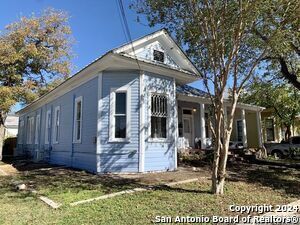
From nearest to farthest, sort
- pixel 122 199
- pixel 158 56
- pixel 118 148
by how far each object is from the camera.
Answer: pixel 122 199
pixel 118 148
pixel 158 56

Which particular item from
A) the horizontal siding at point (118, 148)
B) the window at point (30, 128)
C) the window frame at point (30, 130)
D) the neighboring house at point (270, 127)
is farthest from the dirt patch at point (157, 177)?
the neighboring house at point (270, 127)

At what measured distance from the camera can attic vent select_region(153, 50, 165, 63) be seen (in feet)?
40.0

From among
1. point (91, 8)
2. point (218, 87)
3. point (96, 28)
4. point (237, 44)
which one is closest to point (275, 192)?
point (218, 87)

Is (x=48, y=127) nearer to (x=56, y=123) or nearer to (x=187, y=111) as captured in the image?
(x=56, y=123)

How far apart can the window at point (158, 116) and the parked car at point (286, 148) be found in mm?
13156

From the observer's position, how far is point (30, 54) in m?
20.4

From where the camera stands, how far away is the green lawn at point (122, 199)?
18.1 feet

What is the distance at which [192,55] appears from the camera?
9.48 metres

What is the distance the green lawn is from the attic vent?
221 inches

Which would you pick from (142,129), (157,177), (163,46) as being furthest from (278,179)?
(163,46)

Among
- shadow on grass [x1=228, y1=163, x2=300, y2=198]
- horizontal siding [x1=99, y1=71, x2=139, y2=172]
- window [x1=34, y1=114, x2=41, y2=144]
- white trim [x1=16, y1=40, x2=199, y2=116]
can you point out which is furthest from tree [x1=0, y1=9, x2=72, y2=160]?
shadow on grass [x1=228, y1=163, x2=300, y2=198]

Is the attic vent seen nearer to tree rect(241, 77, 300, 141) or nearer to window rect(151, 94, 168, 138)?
window rect(151, 94, 168, 138)

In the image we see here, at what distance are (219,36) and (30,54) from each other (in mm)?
16827

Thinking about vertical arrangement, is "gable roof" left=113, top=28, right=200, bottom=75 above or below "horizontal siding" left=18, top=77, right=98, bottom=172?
above
